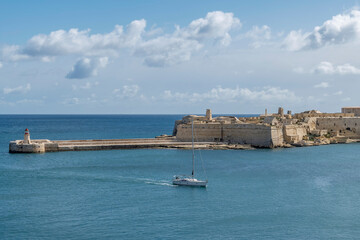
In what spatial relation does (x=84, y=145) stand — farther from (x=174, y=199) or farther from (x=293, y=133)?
(x=293, y=133)

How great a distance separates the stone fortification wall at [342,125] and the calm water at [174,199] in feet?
69.5

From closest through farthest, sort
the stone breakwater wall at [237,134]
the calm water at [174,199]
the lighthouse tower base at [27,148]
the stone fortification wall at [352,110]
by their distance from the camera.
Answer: the calm water at [174,199] → the lighthouse tower base at [27,148] → the stone breakwater wall at [237,134] → the stone fortification wall at [352,110]

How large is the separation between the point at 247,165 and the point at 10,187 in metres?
17.7

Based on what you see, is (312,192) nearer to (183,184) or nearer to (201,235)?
(183,184)

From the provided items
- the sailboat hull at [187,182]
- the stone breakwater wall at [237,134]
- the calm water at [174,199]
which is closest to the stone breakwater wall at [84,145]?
the stone breakwater wall at [237,134]

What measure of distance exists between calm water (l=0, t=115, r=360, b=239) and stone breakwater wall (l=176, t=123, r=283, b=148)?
8.95 meters

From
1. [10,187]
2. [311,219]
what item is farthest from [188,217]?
[10,187]

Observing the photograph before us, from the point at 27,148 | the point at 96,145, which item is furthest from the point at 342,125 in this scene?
the point at 27,148

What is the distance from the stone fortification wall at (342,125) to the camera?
187ft

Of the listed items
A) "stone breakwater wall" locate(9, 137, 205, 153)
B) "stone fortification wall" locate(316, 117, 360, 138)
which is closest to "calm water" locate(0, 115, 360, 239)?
"stone breakwater wall" locate(9, 137, 205, 153)

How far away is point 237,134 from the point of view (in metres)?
49.4

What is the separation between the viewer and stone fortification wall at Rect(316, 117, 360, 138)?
57000 mm

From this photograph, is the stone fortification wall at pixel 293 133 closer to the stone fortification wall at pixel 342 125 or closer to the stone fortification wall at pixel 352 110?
the stone fortification wall at pixel 342 125

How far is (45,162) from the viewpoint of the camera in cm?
3625
